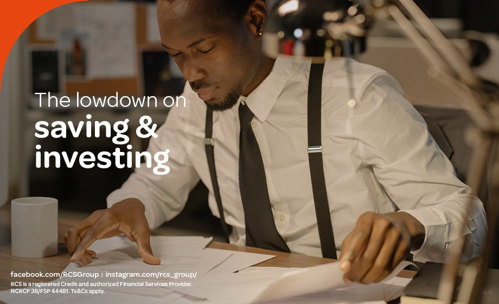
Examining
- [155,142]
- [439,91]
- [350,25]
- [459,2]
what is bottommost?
[155,142]

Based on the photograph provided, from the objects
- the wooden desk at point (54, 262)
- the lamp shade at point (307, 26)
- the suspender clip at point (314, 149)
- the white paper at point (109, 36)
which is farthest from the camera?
the white paper at point (109, 36)

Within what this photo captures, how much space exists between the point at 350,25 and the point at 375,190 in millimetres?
656

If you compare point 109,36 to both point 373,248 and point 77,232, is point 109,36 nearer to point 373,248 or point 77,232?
point 77,232

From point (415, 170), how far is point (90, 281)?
64 centimetres

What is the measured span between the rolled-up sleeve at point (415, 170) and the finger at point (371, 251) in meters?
0.17

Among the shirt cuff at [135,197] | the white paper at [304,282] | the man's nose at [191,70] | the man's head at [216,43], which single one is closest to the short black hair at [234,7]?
the man's head at [216,43]

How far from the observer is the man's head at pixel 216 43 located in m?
1.30

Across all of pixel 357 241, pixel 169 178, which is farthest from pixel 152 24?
pixel 357 241

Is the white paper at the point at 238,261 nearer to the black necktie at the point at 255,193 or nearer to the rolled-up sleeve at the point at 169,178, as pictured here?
the black necktie at the point at 255,193

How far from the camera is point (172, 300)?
0.90 m

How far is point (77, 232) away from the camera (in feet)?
3.87

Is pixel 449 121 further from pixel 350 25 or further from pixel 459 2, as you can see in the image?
pixel 459 2

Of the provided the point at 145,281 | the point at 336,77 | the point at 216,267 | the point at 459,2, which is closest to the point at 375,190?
the point at 336,77

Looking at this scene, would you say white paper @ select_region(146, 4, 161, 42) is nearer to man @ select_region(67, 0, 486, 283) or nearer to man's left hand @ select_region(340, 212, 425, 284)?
man @ select_region(67, 0, 486, 283)
